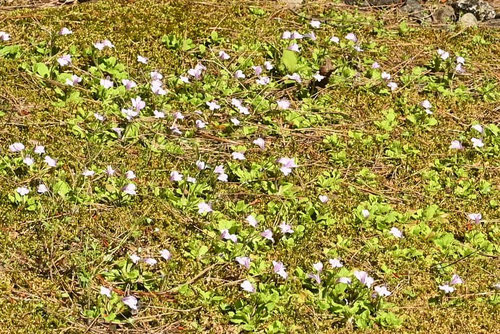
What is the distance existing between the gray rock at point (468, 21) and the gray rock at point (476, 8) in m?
0.06

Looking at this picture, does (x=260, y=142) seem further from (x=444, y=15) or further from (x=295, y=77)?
(x=444, y=15)

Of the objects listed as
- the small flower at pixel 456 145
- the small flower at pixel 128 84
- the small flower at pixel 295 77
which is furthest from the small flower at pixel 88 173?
the small flower at pixel 456 145

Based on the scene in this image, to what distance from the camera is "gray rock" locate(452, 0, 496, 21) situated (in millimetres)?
7176

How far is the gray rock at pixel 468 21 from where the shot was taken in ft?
23.1

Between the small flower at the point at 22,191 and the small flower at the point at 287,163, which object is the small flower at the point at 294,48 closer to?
the small flower at the point at 287,163

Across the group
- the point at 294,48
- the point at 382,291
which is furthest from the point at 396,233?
the point at 294,48

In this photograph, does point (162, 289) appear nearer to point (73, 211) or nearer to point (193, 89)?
point (73, 211)

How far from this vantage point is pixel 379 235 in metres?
4.67

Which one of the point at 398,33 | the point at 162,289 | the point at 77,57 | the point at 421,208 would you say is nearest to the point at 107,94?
the point at 77,57

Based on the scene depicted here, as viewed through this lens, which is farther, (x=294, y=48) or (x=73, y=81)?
(x=294, y=48)

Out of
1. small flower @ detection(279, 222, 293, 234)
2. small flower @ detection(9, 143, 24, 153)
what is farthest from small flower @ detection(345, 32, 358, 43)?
small flower @ detection(9, 143, 24, 153)

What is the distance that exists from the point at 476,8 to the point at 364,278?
3.92 m

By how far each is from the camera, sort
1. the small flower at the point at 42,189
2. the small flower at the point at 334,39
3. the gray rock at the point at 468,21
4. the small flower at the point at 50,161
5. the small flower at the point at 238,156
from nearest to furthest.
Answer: the small flower at the point at 42,189 → the small flower at the point at 50,161 → the small flower at the point at 238,156 → the small flower at the point at 334,39 → the gray rock at the point at 468,21

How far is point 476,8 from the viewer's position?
23.5 feet
